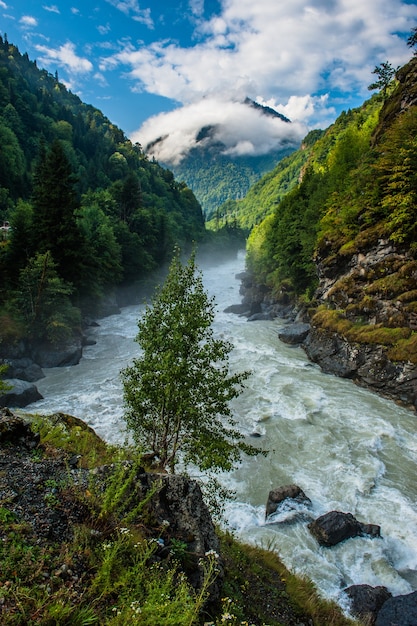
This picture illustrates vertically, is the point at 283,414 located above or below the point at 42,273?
below

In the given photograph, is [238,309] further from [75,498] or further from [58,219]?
[75,498]

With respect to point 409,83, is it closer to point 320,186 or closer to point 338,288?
point 320,186

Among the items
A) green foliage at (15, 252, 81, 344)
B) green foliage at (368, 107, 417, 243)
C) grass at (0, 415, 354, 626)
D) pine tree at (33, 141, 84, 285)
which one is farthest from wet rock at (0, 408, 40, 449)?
pine tree at (33, 141, 84, 285)

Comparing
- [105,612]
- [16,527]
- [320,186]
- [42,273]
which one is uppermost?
[320,186]

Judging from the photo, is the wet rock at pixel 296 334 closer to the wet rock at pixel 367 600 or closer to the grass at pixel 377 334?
the grass at pixel 377 334

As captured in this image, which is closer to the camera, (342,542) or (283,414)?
(342,542)

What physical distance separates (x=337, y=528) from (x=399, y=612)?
10.3 ft

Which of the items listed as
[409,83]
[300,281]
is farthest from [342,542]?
[409,83]

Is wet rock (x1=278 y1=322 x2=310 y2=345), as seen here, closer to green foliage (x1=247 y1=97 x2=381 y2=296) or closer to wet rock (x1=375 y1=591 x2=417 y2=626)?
green foliage (x1=247 y1=97 x2=381 y2=296)

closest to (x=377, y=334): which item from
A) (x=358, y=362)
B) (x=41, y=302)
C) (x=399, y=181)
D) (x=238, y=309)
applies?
(x=358, y=362)

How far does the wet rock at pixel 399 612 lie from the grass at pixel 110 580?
244 centimetres

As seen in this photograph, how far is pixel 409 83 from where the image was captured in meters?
34.9

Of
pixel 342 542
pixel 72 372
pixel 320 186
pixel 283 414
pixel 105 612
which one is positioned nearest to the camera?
pixel 105 612

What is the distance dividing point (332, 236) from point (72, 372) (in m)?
28.6
